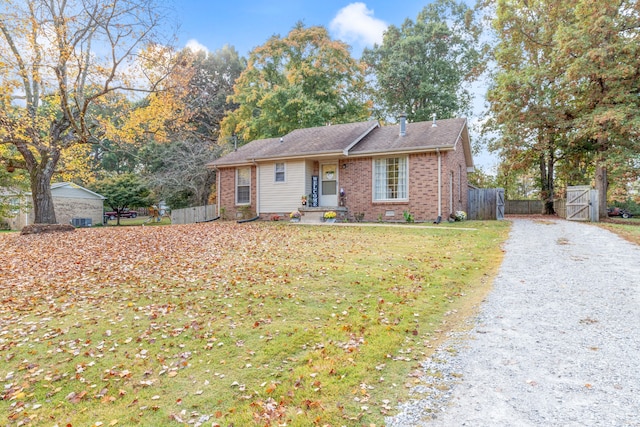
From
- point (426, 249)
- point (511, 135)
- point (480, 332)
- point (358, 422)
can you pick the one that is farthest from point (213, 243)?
point (511, 135)

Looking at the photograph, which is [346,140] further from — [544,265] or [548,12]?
[548,12]

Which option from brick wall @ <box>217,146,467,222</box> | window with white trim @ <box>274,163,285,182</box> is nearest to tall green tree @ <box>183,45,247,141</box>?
window with white trim @ <box>274,163,285,182</box>

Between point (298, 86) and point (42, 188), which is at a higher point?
point (298, 86)

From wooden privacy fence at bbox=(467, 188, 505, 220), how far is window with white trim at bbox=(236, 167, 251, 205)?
11.6 m

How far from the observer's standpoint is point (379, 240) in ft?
36.7

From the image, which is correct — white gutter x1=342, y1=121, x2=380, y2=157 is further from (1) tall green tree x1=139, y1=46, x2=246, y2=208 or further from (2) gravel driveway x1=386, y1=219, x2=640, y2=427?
(2) gravel driveway x1=386, y1=219, x2=640, y2=427

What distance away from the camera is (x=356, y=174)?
1734 cm

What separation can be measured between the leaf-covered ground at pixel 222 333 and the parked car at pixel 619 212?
2429 cm

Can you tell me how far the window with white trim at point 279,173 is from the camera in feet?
61.5

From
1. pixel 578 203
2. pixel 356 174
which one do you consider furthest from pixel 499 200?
pixel 356 174

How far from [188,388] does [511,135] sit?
2232cm

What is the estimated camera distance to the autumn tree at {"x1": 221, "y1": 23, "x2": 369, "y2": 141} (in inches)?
1042

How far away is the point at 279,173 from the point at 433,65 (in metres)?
18.5

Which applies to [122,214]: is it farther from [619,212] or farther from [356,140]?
[619,212]
